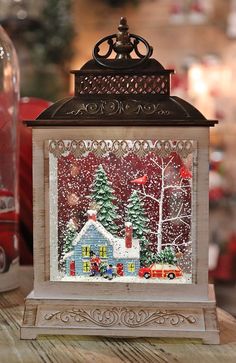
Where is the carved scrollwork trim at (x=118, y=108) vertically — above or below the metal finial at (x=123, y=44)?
below

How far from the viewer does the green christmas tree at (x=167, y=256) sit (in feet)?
3.07

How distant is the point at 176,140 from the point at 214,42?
3.64 metres

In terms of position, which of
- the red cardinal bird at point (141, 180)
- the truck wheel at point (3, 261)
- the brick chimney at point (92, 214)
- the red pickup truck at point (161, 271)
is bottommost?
the truck wheel at point (3, 261)

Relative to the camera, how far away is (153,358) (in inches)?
34.6

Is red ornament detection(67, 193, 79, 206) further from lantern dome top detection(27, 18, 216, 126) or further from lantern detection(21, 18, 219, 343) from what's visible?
lantern dome top detection(27, 18, 216, 126)

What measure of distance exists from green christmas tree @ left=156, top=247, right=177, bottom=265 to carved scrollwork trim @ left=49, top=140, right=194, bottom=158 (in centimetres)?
14

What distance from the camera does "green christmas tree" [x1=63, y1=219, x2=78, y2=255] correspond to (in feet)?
3.10

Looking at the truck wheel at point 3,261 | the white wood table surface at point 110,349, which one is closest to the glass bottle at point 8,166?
the truck wheel at point 3,261

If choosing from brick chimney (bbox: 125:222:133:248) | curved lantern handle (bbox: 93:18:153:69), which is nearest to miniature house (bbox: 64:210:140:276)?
brick chimney (bbox: 125:222:133:248)

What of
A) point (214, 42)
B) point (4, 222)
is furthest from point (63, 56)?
point (4, 222)

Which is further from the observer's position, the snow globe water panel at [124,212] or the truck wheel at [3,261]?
the truck wheel at [3,261]

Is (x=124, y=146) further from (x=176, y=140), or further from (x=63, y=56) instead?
(x=63, y=56)

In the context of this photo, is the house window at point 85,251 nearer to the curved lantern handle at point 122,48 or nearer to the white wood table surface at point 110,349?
the white wood table surface at point 110,349

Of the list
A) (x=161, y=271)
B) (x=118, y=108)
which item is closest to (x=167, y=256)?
(x=161, y=271)
